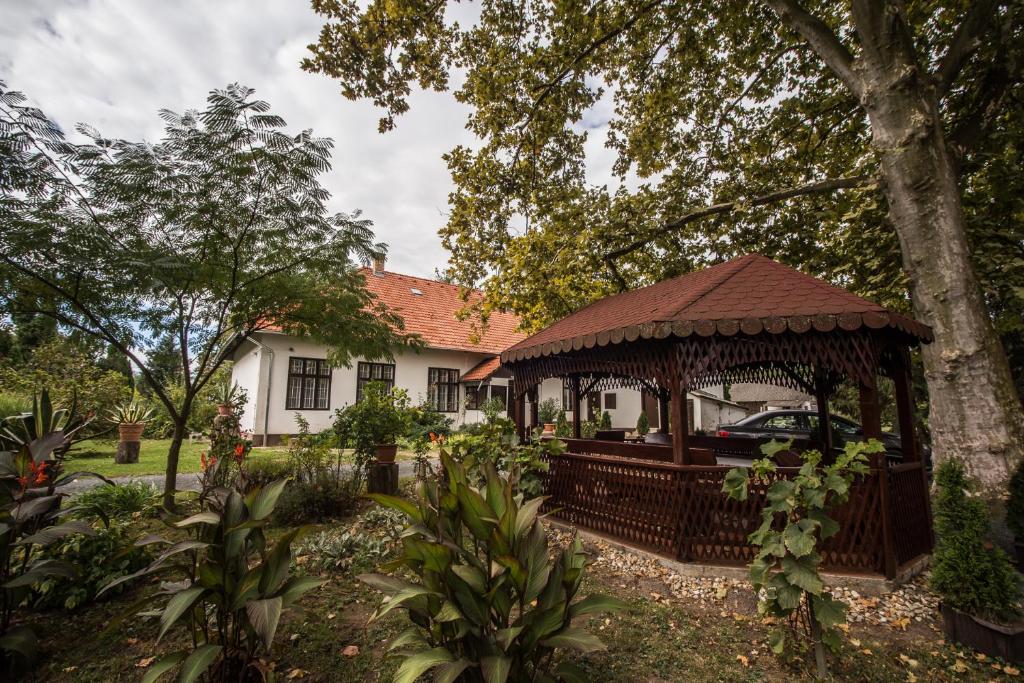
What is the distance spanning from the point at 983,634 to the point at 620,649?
2.72 metres

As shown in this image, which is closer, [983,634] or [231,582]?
[231,582]

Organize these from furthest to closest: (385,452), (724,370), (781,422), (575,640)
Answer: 1. (781,422)
2. (385,452)
3. (724,370)
4. (575,640)

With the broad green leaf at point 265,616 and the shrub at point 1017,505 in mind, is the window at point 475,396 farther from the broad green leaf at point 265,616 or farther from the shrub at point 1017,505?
the broad green leaf at point 265,616

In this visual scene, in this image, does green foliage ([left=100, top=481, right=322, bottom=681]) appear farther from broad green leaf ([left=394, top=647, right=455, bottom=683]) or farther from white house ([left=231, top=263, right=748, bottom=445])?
white house ([left=231, top=263, right=748, bottom=445])

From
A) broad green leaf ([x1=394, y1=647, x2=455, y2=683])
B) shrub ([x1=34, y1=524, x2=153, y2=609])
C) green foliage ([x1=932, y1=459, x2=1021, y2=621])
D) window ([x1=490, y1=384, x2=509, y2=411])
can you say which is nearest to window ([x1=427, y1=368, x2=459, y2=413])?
window ([x1=490, y1=384, x2=509, y2=411])

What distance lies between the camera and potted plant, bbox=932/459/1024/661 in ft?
11.0

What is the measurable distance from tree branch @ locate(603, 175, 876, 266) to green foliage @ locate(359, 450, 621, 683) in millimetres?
7586

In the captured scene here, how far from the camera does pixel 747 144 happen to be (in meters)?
10.8

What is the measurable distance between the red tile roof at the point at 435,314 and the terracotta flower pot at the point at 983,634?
49.6 feet

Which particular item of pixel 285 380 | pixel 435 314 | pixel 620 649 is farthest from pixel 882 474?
pixel 435 314

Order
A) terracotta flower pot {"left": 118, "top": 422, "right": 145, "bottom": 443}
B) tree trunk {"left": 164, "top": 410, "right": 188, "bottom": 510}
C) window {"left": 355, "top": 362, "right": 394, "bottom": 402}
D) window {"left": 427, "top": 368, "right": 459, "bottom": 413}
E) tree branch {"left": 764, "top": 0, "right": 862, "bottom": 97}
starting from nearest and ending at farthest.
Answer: tree trunk {"left": 164, "top": 410, "right": 188, "bottom": 510}
tree branch {"left": 764, "top": 0, "right": 862, "bottom": 97}
terracotta flower pot {"left": 118, "top": 422, "right": 145, "bottom": 443}
window {"left": 355, "top": 362, "right": 394, "bottom": 402}
window {"left": 427, "top": 368, "right": 459, "bottom": 413}

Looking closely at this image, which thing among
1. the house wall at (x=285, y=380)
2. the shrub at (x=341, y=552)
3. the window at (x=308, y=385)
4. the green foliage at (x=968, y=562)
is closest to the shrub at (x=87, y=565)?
the shrub at (x=341, y=552)

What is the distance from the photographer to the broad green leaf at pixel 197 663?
7.40 ft

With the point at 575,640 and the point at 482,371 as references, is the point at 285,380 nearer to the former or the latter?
the point at 482,371
